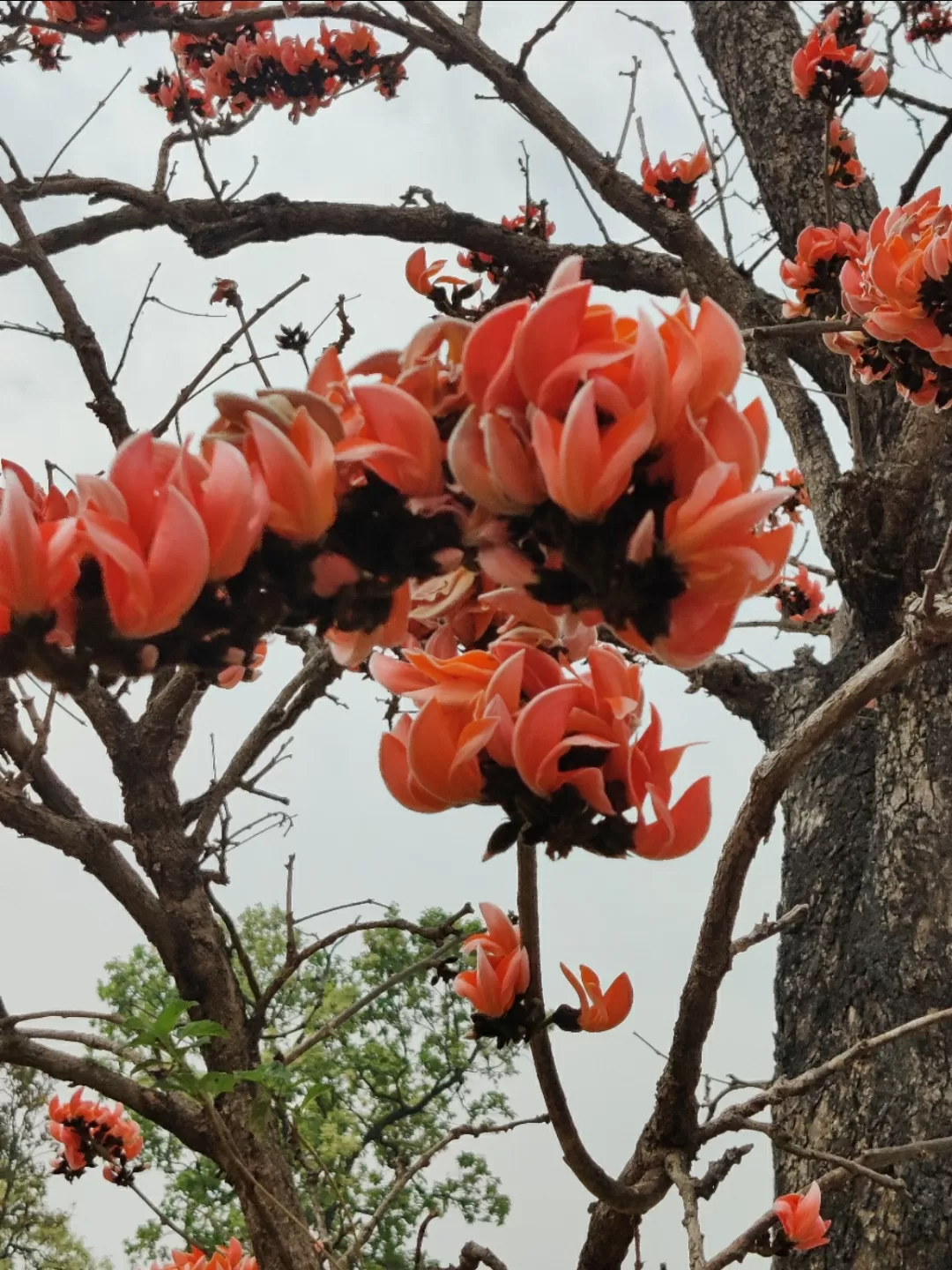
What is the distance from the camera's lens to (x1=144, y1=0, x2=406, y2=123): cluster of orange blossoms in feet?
9.66

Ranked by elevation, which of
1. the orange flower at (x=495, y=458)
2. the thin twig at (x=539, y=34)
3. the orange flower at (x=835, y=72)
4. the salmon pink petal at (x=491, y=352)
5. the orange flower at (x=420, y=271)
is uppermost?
the thin twig at (x=539, y=34)

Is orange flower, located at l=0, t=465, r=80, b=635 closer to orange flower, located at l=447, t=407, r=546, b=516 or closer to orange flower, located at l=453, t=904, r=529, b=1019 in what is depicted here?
orange flower, located at l=447, t=407, r=546, b=516

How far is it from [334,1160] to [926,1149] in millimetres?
3134

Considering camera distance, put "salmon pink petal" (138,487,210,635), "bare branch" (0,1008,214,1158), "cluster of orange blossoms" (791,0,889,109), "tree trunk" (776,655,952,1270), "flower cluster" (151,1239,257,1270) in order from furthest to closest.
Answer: "cluster of orange blossoms" (791,0,889,109), "flower cluster" (151,1239,257,1270), "tree trunk" (776,655,952,1270), "bare branch" (0,1008,214,1158), "salmon pink petal" (138,487,210,635)

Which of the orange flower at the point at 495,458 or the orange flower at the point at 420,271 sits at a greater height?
the orange flower at the point at 420,271

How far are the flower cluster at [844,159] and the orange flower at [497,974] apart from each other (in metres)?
1.97

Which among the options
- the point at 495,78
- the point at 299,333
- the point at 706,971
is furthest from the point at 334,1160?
the point at 495,78

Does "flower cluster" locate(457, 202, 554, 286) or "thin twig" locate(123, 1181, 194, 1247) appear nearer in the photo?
"thin twig" locate(123, 1181, 194, 1247)

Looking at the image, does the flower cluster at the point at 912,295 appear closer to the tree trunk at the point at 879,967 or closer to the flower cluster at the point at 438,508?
the flower cluster at the point at 438,508

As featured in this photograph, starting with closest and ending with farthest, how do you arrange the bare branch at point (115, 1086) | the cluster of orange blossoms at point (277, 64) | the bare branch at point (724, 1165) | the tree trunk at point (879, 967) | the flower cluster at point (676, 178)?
the bare branch at point (724, 1165) → the bare branch at point (115, 1086) → the tree trunk at point (879, 967) → the flower cluster at point (676, 178) → the cluster of orange blossoms at point (277, 64)

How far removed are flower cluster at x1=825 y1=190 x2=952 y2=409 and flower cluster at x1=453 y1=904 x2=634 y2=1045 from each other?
668mm

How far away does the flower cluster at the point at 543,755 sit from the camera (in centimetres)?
44

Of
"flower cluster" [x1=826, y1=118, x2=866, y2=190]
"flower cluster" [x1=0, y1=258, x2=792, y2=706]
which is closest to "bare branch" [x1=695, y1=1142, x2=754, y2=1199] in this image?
"flower cluster" [x1=0, y1=258, x2=792, y2=706]

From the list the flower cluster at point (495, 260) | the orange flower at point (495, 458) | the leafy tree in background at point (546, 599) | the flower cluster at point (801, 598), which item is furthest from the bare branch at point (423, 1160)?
the flower cluster at point (801, 598)
